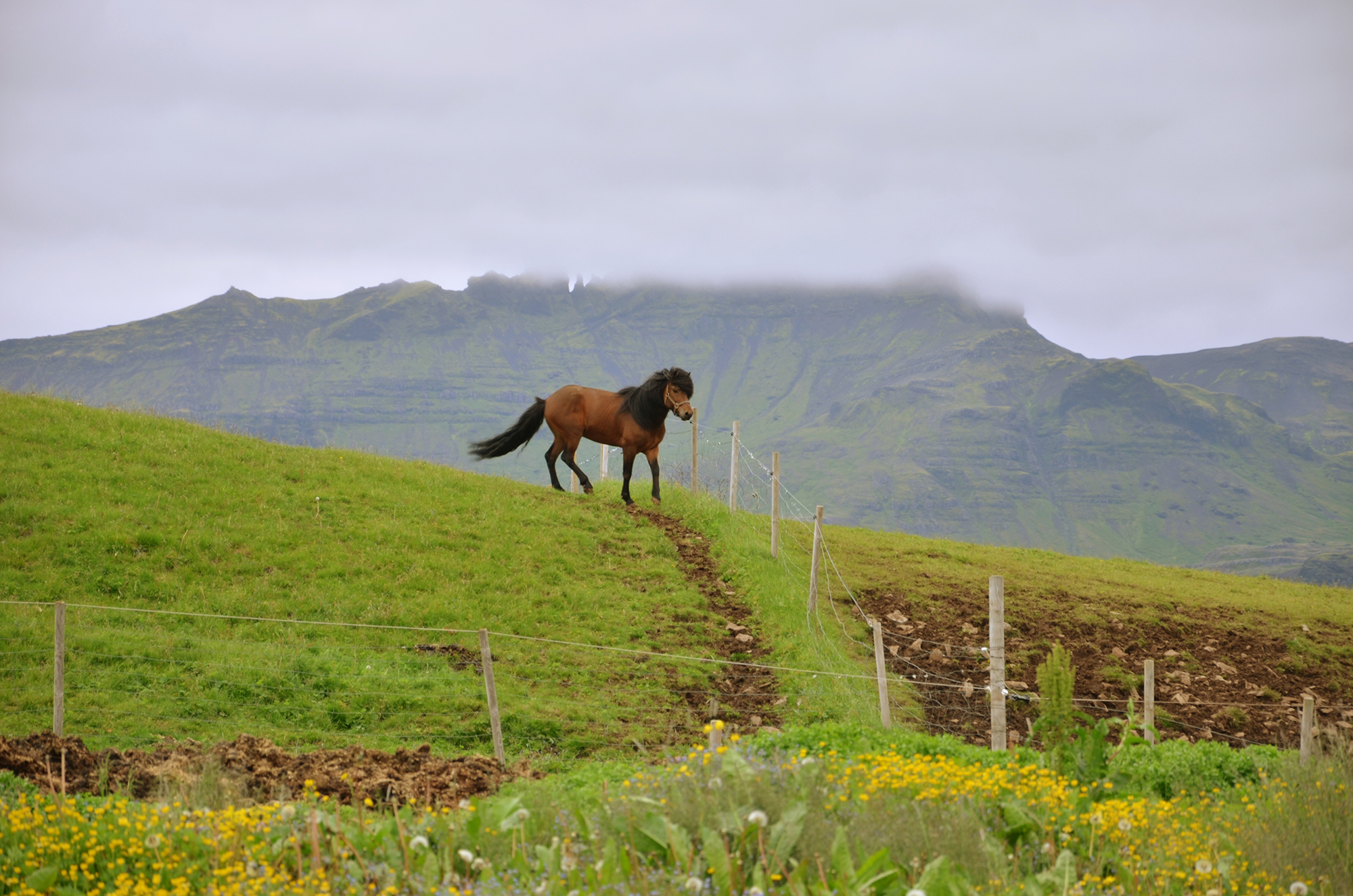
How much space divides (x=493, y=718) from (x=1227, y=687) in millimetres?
9937

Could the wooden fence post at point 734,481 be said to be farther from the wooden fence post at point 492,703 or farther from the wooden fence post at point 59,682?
the wooden fence post at point 59,682

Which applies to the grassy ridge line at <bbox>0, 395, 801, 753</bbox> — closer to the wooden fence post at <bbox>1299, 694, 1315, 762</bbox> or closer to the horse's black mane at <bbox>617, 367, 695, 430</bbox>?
the horse's black mane at <bbox>617, 367, 695, 430</bbox>

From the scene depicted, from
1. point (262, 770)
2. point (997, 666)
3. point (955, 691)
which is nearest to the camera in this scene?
point (262, 770)

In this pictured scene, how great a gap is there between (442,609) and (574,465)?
6709 millimetres

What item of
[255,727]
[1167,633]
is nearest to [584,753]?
[255,727]

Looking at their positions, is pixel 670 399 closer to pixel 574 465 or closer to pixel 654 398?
pixel 654 398

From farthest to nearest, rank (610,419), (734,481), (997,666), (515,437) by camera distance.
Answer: (515,437), (734,481), (610,419), (997,666)

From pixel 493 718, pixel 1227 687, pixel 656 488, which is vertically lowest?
pixel 1227 687

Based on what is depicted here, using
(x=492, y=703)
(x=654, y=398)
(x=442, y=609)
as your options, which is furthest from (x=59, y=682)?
(x=654, y=398)

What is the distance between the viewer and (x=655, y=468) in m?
18.1

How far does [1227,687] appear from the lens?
A: 12156 millimetres

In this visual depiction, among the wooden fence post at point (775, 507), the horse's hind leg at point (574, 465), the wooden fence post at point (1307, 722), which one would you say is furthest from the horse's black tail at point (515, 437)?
the wooden fence post at point (1307, 722)

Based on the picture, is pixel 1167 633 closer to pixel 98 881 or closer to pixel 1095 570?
pixel 1095 570

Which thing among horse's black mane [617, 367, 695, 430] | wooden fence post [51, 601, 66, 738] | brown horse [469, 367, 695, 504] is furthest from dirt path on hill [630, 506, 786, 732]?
wooden fence post [51, 601, 66, 738]
